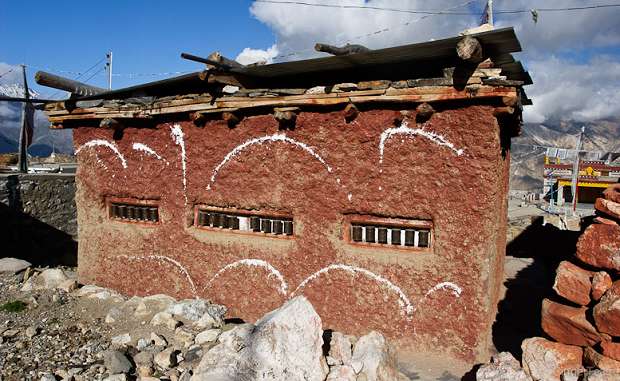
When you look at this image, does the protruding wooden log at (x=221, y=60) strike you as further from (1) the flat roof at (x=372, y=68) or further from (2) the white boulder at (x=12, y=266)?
(2) the white boulder at (x=12, y=266)

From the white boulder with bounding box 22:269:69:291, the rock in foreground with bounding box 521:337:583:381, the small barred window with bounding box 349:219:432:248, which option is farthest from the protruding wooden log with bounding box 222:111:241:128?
the rock in foreground with bounding box 521:337:583:381

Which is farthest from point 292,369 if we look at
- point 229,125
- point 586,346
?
point 229,125

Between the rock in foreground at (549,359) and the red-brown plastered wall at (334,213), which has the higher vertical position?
the red-brown plastered wall at (334,213)

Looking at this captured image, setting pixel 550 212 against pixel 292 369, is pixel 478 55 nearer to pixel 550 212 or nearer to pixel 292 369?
pixel 292 369

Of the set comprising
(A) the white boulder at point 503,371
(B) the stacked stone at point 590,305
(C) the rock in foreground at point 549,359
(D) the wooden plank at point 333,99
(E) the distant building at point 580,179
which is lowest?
(E) the distant building at point 580,179

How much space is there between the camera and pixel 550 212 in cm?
2828

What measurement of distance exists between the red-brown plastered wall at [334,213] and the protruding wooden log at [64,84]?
864 mm

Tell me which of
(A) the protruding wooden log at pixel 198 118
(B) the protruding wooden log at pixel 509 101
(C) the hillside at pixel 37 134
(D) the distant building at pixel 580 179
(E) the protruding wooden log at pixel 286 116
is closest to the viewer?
(B) the protruding wooden log at pixel 509 101

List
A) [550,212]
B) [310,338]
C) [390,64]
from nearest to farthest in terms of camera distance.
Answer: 1. [310,338]
2. [390,64]
3. [550,212]

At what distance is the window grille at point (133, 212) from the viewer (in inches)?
305

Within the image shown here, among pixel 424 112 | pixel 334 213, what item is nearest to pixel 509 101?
pixel 424 112

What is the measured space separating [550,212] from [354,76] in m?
26.3

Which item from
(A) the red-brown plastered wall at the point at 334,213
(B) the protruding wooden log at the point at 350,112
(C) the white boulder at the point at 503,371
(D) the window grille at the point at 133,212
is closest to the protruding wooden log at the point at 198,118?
(A) the red-brown plastered wall at the point at 334,213

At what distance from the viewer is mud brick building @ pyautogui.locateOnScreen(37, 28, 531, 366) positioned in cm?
537
